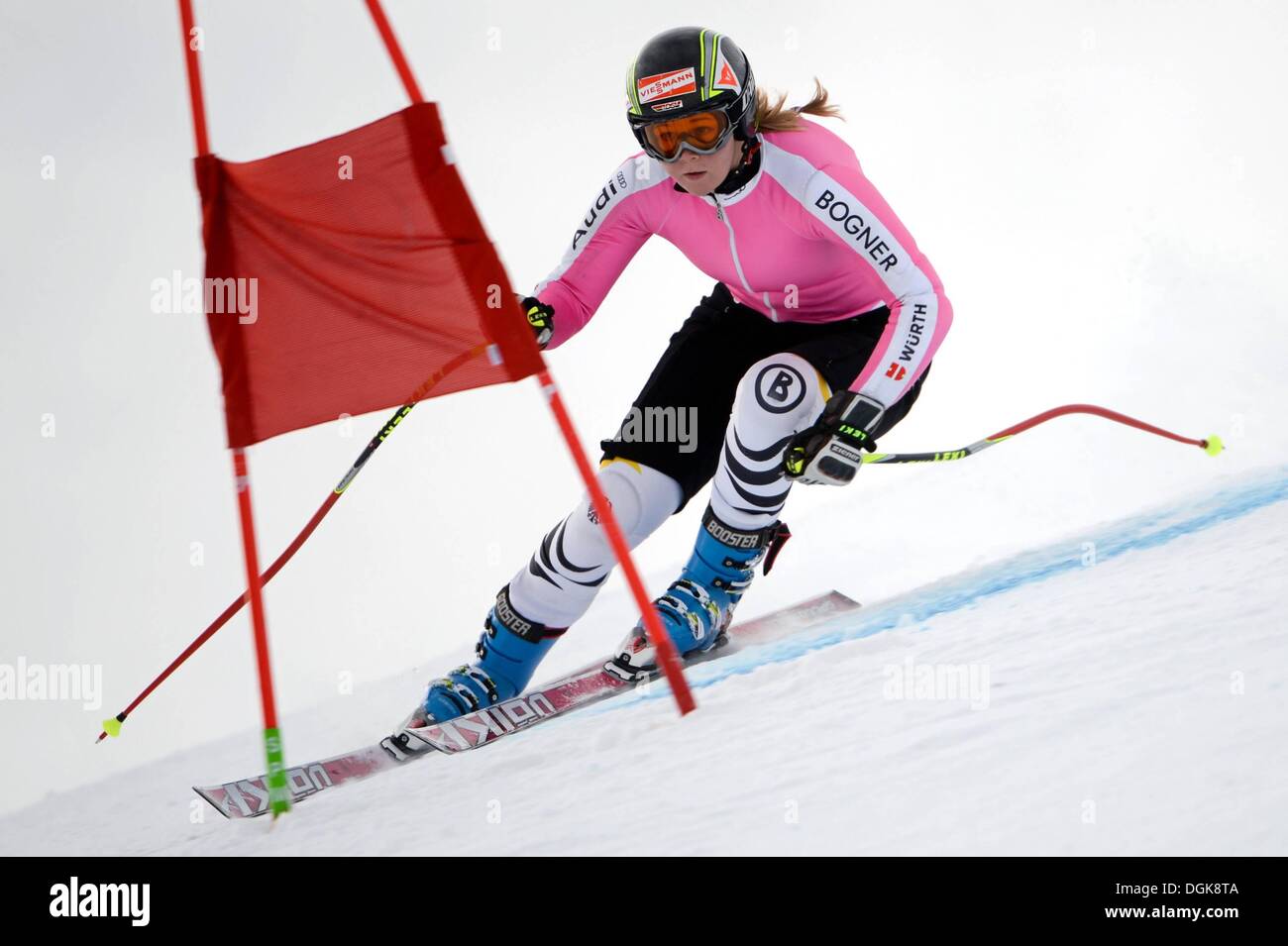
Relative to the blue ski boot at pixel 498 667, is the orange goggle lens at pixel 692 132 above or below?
above

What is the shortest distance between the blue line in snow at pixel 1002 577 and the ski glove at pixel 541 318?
1.03 m

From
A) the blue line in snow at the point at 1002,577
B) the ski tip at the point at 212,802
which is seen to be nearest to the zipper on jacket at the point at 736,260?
the blue line in snow at the point at 1002,577

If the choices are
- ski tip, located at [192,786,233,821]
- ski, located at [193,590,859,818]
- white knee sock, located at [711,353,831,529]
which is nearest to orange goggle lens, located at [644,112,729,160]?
white knee sock, located at [711,353,831,529]

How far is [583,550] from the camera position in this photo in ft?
10.6

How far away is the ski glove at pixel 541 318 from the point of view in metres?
3.36

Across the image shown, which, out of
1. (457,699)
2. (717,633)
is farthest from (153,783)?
(717,633)

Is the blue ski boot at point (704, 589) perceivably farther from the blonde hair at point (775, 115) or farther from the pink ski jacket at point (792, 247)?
the blonde hair at point (775, 115)

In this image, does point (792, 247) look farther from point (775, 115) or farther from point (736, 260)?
point (775, 115)

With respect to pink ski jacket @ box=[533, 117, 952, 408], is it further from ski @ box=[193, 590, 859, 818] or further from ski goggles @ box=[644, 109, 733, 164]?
ski @ box=[193, 590, 859, 818]

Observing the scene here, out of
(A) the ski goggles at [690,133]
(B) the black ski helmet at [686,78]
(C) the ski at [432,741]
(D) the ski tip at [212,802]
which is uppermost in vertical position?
(B) the black ski helmet at [686,78]

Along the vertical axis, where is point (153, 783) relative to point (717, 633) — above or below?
below

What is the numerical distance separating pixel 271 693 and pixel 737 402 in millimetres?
1379

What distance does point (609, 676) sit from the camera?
11.1 ft

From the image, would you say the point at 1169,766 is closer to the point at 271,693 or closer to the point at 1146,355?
the point at 271,693
